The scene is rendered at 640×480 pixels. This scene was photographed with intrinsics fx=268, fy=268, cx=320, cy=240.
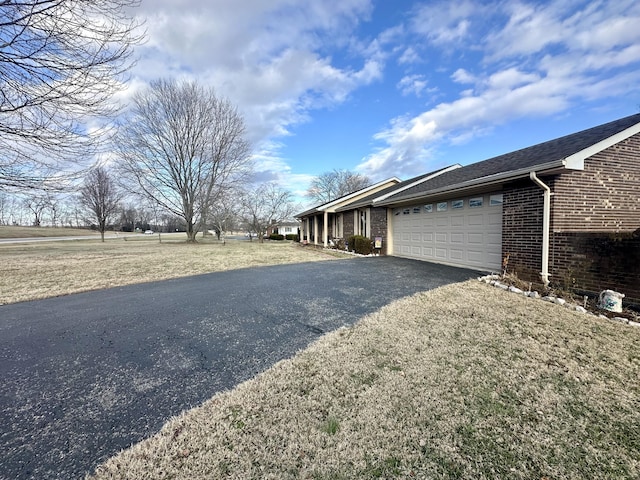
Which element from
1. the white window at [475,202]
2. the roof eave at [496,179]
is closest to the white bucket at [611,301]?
the roof eave at [496,179]

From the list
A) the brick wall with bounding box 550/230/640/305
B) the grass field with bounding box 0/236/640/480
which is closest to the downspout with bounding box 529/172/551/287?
the brick wall with bounding box 550/230/640/305

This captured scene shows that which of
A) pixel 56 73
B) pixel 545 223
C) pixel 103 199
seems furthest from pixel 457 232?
pixel 103 199

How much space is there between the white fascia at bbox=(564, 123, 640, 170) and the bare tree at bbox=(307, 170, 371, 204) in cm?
3687

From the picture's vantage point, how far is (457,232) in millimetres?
8898

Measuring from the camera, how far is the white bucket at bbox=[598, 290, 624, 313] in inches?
184

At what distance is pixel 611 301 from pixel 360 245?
9389mm

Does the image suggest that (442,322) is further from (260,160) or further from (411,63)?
(260,160)

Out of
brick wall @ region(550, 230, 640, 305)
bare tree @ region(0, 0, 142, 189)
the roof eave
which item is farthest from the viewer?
the roof eave

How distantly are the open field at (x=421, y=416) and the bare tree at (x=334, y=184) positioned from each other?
40871mm

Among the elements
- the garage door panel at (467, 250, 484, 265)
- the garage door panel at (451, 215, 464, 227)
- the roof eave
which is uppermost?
the roof eave

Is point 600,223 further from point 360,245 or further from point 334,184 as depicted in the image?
point 334,184

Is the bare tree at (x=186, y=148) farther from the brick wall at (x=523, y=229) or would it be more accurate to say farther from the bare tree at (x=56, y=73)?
the brick wall at (x=523, y=229)

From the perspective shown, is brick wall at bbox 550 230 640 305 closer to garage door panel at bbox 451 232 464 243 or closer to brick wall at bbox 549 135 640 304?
brick wall at bbox 549 135 640 304

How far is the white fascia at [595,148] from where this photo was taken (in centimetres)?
574
